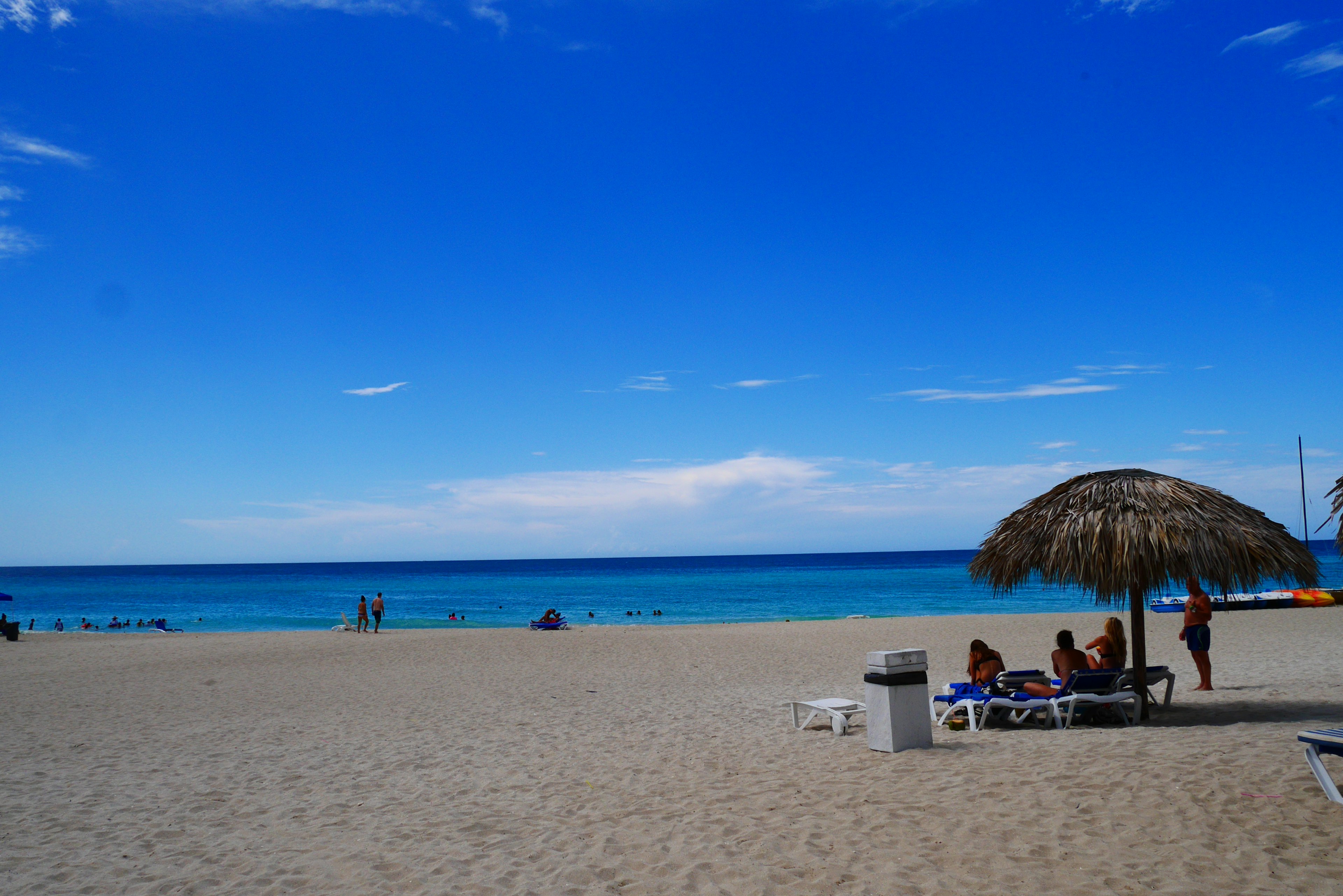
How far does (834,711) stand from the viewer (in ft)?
28.9

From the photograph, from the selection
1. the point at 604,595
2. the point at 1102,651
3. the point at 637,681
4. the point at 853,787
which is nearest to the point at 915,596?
the point at 604,595

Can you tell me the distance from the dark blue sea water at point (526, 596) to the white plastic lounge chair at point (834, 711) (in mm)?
7887

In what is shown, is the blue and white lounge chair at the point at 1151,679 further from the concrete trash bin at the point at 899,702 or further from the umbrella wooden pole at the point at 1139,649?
the concrete trash bin at the point at 899,702

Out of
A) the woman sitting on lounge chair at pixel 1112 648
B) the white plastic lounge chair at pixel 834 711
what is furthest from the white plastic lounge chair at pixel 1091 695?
the white plastic lounge chair at pixel 834 711

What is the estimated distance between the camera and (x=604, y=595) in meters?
63.7

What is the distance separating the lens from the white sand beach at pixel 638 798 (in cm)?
465

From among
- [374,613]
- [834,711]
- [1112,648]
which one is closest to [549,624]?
[374,613]

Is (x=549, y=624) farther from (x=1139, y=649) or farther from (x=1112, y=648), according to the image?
(x=1139, y=649)

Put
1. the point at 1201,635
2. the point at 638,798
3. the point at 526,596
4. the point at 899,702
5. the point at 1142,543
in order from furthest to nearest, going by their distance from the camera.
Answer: the point at 526,596 < the point at 1201,635 < the point at 1142,543 < the point at 899,702 < the point at 638,798

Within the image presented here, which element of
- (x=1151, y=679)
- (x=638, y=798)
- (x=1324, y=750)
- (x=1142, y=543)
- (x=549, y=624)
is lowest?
(x=549, y=624)

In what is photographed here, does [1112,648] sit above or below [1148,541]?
below

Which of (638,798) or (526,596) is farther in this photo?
(526,596)

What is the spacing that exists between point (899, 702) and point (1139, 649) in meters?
3.39

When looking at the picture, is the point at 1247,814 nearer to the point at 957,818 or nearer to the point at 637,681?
the point at 957,818
